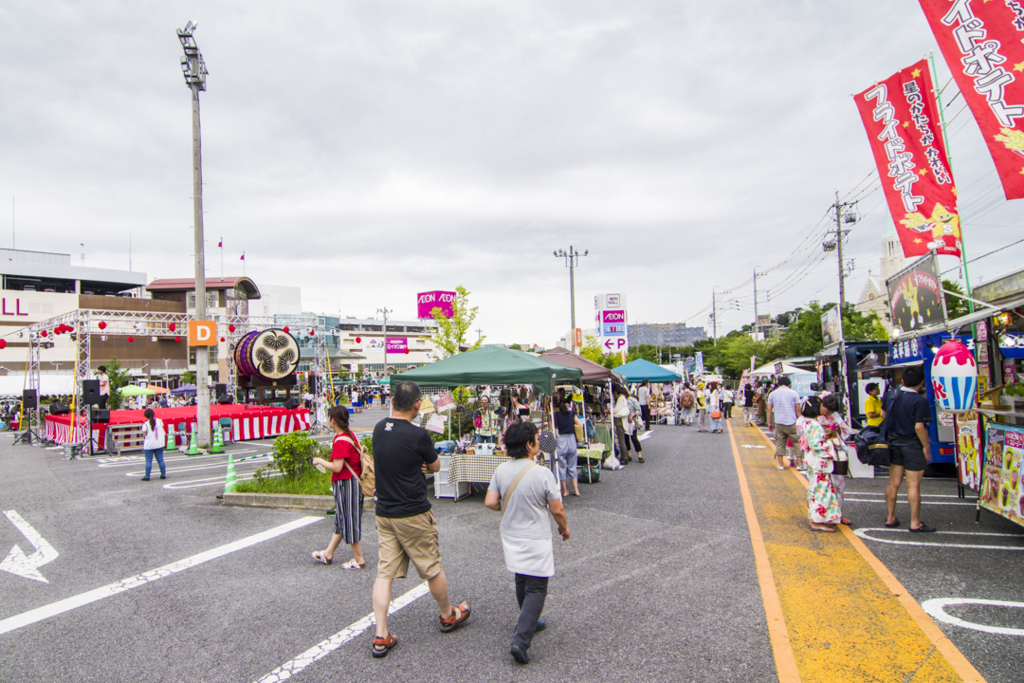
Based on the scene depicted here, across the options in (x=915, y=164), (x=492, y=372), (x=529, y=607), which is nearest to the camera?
(x=529, y=607)

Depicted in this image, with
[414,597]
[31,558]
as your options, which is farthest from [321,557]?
[31,558]

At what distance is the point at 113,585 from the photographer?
16.9ft

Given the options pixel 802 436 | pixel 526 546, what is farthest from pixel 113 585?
pixel 802 436

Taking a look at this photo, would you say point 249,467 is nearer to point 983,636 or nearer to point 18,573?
point 18,573

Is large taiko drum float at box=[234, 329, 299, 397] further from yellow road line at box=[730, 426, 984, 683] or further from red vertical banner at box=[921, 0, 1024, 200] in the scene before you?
red vertical banner at box=[921, 0, 1024, 200]

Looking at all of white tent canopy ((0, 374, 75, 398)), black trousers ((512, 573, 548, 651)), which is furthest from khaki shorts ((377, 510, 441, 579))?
white tent canopy ((0, 374, 75, 398))

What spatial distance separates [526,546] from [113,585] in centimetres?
426

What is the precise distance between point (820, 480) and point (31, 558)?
29.3ft

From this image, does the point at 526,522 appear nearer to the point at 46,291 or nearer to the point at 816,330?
the point at 816,330

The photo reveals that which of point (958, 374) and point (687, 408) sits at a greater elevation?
point (958, 374)

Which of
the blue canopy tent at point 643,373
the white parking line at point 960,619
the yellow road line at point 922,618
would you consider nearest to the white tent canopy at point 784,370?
the blue canopy tent at point 643,373

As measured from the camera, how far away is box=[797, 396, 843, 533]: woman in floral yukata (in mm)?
6363

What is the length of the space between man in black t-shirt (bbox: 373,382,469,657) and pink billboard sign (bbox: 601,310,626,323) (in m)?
22.0

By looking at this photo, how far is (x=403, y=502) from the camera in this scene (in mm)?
3842
